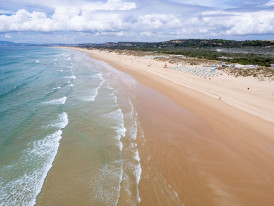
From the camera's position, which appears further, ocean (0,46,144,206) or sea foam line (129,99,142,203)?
sea foam line (129,99,142,203)

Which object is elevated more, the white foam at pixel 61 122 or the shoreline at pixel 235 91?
the shoreline at pixel 235 91

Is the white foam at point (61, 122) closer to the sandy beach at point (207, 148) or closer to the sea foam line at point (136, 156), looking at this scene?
the sea foam line at point (136, 156)

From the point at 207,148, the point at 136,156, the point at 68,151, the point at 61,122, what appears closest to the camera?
the point at 136,156

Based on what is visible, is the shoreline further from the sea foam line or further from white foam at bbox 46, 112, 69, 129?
white foam at bbox 46, 112, 69, 129

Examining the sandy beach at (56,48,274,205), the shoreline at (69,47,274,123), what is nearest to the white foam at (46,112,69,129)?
the sandy beach at (56,48,274,205)

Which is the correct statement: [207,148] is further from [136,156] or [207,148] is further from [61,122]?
[61,122]

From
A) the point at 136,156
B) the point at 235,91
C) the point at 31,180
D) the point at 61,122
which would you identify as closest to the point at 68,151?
the point at 31,180

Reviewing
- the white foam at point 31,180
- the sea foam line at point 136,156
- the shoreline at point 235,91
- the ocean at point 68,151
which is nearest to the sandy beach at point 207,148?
the shoreline at point 235,91
